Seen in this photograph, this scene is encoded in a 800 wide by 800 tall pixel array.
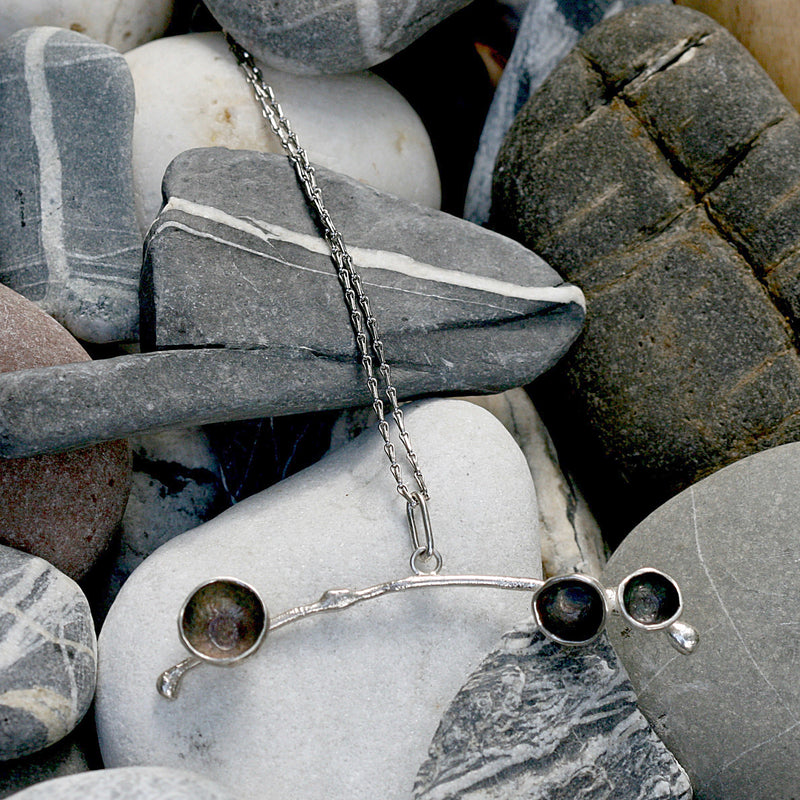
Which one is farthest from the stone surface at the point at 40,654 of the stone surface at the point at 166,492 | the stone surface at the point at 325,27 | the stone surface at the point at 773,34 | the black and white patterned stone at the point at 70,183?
the stone surface at the point at 773,34

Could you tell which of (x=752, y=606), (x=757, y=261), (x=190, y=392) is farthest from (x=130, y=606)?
(x=757, y=261)

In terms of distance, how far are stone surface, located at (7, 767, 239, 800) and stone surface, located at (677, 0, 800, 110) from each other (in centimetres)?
203

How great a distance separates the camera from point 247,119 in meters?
1.98

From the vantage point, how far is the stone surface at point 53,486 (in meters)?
1.52

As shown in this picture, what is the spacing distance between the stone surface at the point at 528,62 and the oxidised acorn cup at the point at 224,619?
1.28m

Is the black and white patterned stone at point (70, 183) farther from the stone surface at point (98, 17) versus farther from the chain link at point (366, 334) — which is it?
the chain link at point (366, 334)

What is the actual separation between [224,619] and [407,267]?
84 centimetres

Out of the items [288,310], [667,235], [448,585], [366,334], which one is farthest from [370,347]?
[667,235]

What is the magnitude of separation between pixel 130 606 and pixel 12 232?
3.03 ft

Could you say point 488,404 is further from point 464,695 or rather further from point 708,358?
point 464,695

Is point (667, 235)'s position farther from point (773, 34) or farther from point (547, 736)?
point (547, 736)

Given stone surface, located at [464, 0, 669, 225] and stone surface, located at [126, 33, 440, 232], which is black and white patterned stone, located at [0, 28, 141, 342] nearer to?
stone surface, located at [126, 33, 440, 232]

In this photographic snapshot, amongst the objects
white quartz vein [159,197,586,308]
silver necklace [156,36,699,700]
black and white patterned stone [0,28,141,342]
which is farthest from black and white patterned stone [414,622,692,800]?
black and white patterned stone [0,28,141,342]

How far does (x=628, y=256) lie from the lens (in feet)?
6.16
